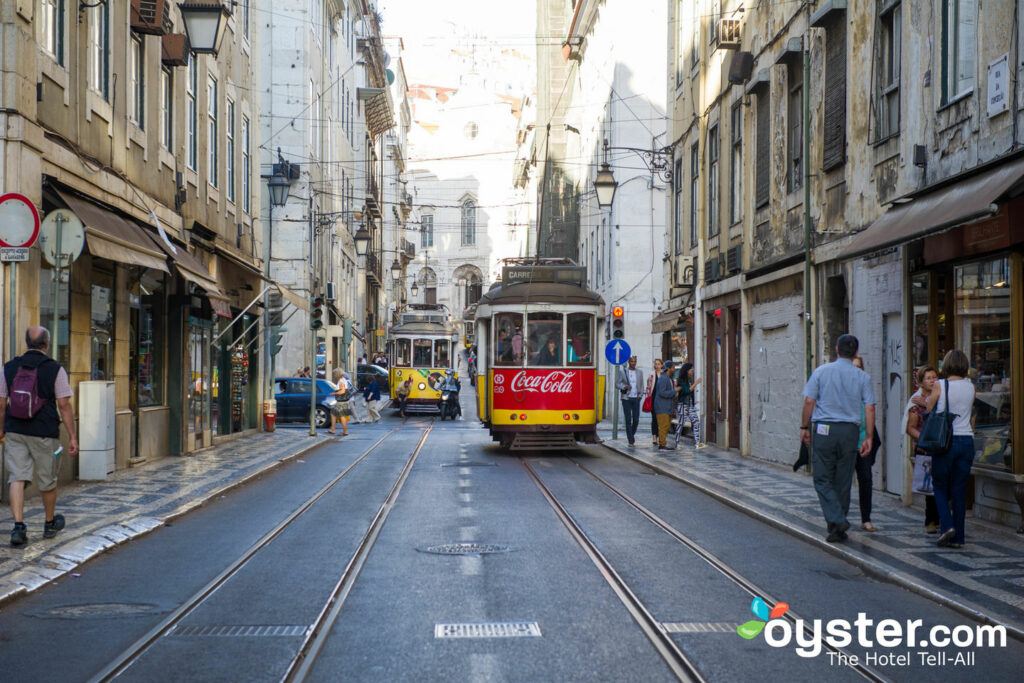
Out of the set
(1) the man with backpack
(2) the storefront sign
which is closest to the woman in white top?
(2) the storefront sign

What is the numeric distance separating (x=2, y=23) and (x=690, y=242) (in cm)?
1719

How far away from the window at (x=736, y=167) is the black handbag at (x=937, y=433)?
12.5m

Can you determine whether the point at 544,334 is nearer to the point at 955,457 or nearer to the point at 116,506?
the point at 116,506

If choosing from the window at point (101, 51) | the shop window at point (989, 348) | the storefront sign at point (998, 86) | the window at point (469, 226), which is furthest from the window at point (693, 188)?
the window at point (469, 226)

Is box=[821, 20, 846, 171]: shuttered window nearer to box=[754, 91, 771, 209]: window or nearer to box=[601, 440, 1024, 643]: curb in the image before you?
box=[754, 91, 771, 209]: window

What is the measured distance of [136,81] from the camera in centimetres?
1867

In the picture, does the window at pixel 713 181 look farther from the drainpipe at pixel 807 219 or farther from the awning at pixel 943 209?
the awning at pixel 943 209

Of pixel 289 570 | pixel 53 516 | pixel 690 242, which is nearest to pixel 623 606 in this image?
pixel 289 570

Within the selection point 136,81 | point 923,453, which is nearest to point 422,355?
point 136,81

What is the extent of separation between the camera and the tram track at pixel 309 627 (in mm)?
5988

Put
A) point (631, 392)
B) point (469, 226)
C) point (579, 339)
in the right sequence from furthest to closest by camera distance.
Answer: point (469, 226), point (631, 392), point (579, 339)

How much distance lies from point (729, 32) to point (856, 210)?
7.49 m

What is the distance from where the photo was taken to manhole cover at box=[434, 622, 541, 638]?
6.65 metres

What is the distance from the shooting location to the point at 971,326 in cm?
1200
